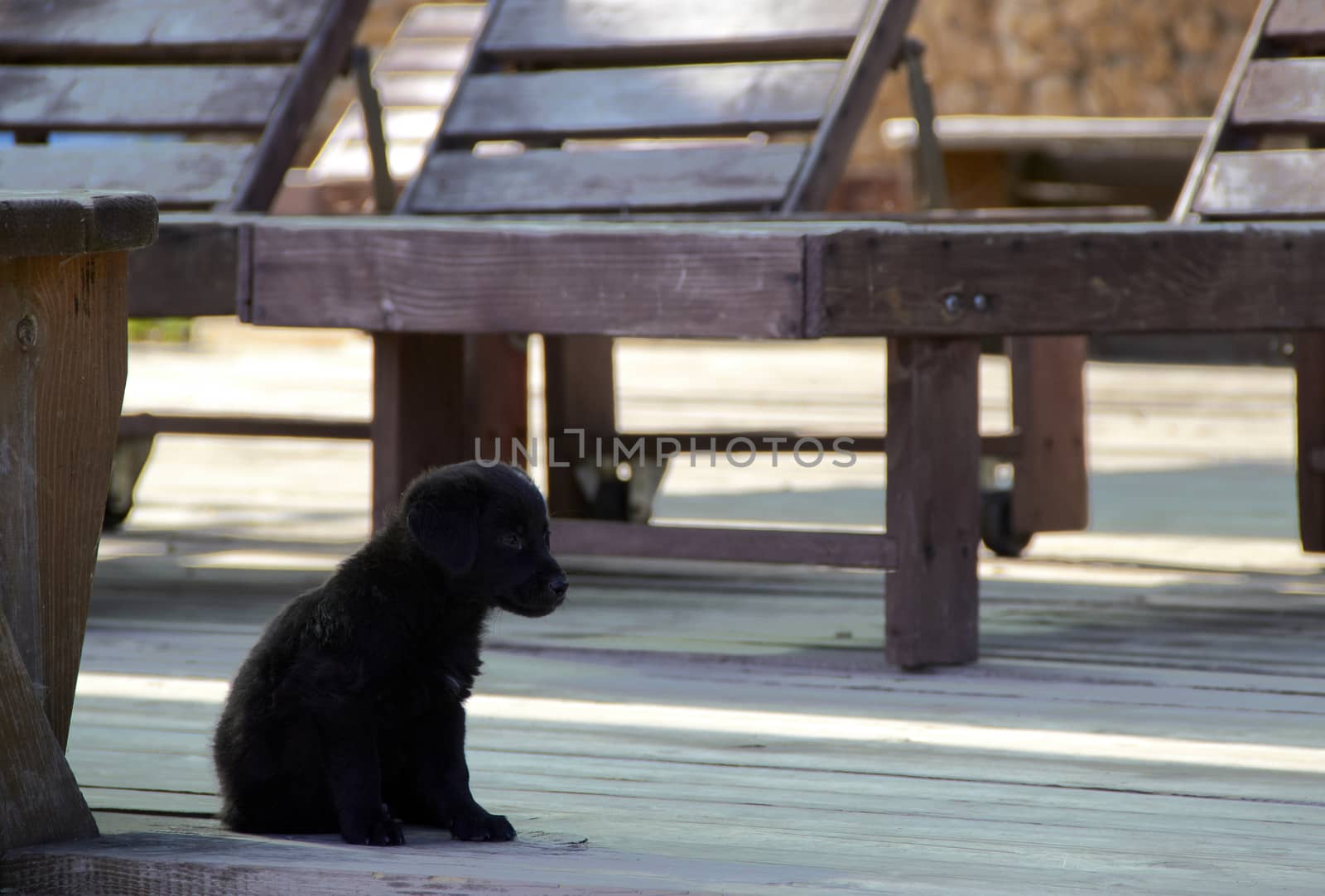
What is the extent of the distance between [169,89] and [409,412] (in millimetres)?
1652

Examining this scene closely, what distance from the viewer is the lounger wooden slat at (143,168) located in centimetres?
507

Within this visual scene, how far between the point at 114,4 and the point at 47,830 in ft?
12.9

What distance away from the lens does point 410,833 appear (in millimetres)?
2395

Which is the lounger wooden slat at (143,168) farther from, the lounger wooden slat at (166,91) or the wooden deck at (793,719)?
the wooden deck at (793,719)

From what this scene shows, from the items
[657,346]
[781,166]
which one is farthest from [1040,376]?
[657,346]

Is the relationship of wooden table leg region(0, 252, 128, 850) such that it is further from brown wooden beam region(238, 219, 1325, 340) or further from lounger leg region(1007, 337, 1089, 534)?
lounger leg region(1007, 337, 1089, 534)

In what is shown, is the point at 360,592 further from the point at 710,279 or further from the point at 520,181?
the point at 520,181

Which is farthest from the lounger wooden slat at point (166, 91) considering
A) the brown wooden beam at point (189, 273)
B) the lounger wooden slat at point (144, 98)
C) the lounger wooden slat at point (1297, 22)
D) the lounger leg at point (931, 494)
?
the lounger wooden slat at point (1297, 22)

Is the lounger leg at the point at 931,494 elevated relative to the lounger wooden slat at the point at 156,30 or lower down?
lower down

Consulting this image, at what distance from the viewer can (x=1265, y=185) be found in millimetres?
4715

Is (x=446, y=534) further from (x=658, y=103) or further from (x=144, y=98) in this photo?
(x=144, y=98)

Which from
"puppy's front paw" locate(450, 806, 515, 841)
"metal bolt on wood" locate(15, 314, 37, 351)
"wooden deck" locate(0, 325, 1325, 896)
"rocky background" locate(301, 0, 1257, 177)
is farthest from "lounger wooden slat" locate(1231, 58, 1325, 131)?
"rocky background" locate(301, 0, 1257, 177)

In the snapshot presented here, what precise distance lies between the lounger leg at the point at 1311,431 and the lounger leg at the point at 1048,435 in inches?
21.9

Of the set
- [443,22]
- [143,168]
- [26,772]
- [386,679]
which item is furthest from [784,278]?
[443,22]
